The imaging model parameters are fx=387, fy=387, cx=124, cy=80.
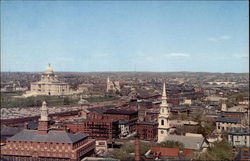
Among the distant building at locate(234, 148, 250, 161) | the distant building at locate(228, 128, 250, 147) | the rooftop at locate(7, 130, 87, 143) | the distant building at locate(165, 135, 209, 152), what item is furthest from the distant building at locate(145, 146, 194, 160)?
the distant building at locate(228, 128, 250, 147)

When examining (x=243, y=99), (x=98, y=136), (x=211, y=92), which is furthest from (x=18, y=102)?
(x=211, y=92)

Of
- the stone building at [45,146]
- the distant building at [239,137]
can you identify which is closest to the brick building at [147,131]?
the distant building at [239,137]

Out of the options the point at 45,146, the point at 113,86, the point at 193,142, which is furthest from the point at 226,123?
the point at 113,86

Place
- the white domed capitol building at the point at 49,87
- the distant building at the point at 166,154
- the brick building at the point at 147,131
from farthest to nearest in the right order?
the white domed capitol building at the point at 49,87
the brick building at the point at 147,131
the distant building at the point at 166,154

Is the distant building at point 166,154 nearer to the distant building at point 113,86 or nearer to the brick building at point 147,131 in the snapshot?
the brick building at point 147,131

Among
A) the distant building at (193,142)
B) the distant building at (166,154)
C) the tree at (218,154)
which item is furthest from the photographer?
the distant building at (193,142)

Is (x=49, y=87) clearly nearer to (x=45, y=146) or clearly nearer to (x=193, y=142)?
(x=45, y=146)

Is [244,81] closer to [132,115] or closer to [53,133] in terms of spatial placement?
[132,115]

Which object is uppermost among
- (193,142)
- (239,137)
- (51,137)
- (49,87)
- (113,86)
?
(113,86)
